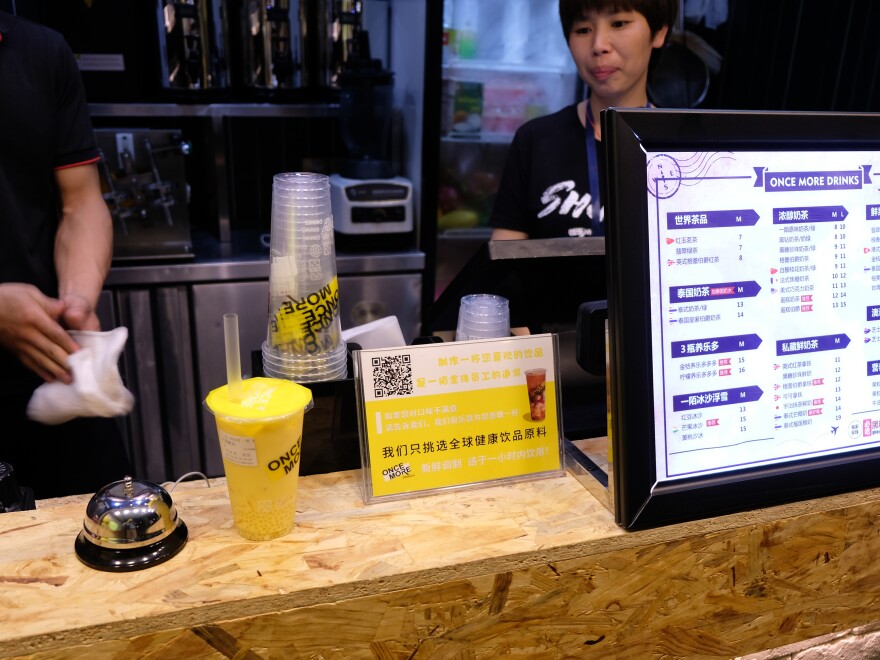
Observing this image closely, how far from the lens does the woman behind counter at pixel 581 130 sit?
2037 millimetres

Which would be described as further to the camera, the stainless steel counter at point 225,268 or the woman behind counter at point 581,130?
the stainless steel counter at point 225,268

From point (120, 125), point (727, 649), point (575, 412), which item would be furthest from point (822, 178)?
point (120, 125)

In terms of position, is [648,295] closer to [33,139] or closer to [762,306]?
[762,306]

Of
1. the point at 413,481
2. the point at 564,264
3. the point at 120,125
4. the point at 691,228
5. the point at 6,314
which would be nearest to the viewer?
the point at 691,228

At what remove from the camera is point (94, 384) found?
3.54 feet

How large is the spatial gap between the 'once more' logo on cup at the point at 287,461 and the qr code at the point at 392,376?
125 millimetres

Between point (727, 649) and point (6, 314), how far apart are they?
1329 millimetres

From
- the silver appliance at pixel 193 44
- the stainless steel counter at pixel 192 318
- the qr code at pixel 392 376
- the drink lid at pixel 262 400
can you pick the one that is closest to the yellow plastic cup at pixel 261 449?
the drink lid at pixel 262 400

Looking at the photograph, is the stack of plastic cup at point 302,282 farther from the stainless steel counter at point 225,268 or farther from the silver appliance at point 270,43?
the silver appliance at point 270,43

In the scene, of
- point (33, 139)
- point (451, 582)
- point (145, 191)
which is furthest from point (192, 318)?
point (451, 582)

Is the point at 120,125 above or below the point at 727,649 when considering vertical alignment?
above

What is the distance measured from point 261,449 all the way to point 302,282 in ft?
0.95

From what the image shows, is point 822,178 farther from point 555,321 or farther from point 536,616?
point 536,616

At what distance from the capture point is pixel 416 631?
834mm
